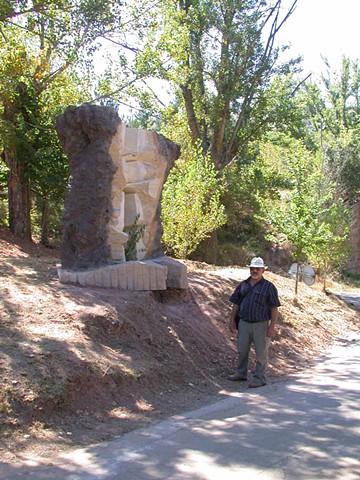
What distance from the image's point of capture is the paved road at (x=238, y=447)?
4.35 m

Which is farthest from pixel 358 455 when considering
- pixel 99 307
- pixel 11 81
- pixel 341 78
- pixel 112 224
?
pixel 341 78

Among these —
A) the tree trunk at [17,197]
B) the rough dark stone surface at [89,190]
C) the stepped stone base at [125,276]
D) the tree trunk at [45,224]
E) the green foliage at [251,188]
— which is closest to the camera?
the stepped stone base at [125,276]

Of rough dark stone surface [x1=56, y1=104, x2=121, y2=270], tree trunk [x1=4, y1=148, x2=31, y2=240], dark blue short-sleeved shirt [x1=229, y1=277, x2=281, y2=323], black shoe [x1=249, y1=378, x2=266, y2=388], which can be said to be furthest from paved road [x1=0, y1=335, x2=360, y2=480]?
tree trunk [x1=4, y1=148, x2=31, y2=240]

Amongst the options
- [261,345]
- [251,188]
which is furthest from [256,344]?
[251,188]

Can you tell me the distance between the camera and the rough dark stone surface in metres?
9.07

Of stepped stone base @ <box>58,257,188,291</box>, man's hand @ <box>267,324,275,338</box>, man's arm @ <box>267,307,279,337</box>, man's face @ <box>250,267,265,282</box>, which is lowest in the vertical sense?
man's hand @ <box>267,324,275,338</box>

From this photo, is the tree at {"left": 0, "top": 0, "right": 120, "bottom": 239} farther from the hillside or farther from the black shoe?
the black shoe

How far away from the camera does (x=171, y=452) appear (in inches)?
191

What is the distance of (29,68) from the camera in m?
19.0

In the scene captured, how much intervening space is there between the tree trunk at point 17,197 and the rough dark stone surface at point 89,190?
11.0 metres

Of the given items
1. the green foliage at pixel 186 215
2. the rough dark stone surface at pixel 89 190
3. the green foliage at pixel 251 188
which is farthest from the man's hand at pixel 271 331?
the green foliage at pixel 251 188

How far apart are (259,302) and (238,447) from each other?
3.06 meters

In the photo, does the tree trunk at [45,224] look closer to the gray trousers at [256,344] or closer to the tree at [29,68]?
the tree at [29,68]

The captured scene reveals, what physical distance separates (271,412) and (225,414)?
518 mm
